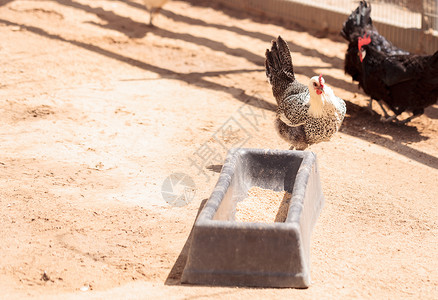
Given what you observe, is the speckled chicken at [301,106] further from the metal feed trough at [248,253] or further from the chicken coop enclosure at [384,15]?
the chicken coop enclosure at [384,15]

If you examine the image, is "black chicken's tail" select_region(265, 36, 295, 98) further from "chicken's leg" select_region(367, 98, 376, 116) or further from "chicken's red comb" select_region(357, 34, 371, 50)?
"chicken's leg" select_region(367, 98, 376, 116)

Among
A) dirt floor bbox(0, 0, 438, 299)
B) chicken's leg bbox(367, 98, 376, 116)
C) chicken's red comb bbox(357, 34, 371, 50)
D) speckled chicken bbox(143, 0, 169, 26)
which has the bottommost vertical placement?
dirt floor bbox(0, 0, 438, 299)

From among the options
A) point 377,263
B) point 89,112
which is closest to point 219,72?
point 89,112

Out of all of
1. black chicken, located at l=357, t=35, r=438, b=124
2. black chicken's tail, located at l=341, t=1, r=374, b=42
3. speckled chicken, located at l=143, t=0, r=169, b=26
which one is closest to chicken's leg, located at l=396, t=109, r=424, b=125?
black chicken, located at l=357, t=35, r=438, b=124

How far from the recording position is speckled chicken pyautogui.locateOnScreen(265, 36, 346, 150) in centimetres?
524

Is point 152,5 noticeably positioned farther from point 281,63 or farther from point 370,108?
point 281,63

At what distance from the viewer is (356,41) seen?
736cm

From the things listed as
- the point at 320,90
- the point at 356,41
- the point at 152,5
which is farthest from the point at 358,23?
the point at 152,5

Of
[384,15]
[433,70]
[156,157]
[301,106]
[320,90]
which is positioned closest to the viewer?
[320,90]

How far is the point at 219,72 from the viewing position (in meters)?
8.56

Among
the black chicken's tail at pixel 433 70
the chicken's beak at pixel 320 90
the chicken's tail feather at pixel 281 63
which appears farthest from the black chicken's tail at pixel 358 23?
the chicken's beak at pixel 320 90

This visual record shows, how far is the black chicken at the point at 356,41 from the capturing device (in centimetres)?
724

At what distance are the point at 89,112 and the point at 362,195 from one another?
3.36 metres

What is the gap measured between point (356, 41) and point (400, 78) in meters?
0.82
